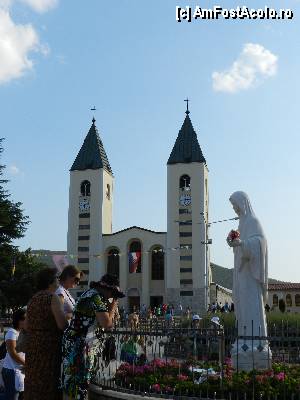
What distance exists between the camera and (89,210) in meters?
60.8

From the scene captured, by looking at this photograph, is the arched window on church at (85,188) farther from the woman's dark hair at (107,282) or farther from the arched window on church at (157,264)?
the woman's dark hair at (107,282)

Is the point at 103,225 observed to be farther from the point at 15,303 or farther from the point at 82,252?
the point at 15,303

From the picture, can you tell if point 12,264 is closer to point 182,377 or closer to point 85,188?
point 85,188

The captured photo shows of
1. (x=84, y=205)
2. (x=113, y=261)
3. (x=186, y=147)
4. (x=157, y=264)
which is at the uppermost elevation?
(x=186, y=147)

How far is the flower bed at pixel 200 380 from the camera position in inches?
269

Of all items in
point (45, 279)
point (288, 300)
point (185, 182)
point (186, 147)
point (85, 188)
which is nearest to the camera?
point (45, 279)

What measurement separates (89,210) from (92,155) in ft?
23.8

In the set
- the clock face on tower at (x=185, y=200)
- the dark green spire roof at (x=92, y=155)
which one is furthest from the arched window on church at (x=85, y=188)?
the clock face on tower at (x=185, y=200)

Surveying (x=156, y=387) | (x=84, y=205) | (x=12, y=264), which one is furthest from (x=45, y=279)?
(x=84, y=205)

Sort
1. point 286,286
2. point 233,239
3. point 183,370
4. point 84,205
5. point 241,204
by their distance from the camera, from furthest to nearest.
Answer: point 286,286, point 84,205, point 241,204, point 233,239, point 183,370

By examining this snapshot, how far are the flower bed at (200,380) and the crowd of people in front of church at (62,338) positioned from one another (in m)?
2.15

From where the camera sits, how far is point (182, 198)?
191ft

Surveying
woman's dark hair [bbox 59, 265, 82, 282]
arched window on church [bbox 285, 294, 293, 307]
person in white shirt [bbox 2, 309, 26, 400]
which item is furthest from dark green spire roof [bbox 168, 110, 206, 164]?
woman's dark hair [bbox 59, 265, 82, 282]

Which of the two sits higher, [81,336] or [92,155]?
[92,155]
